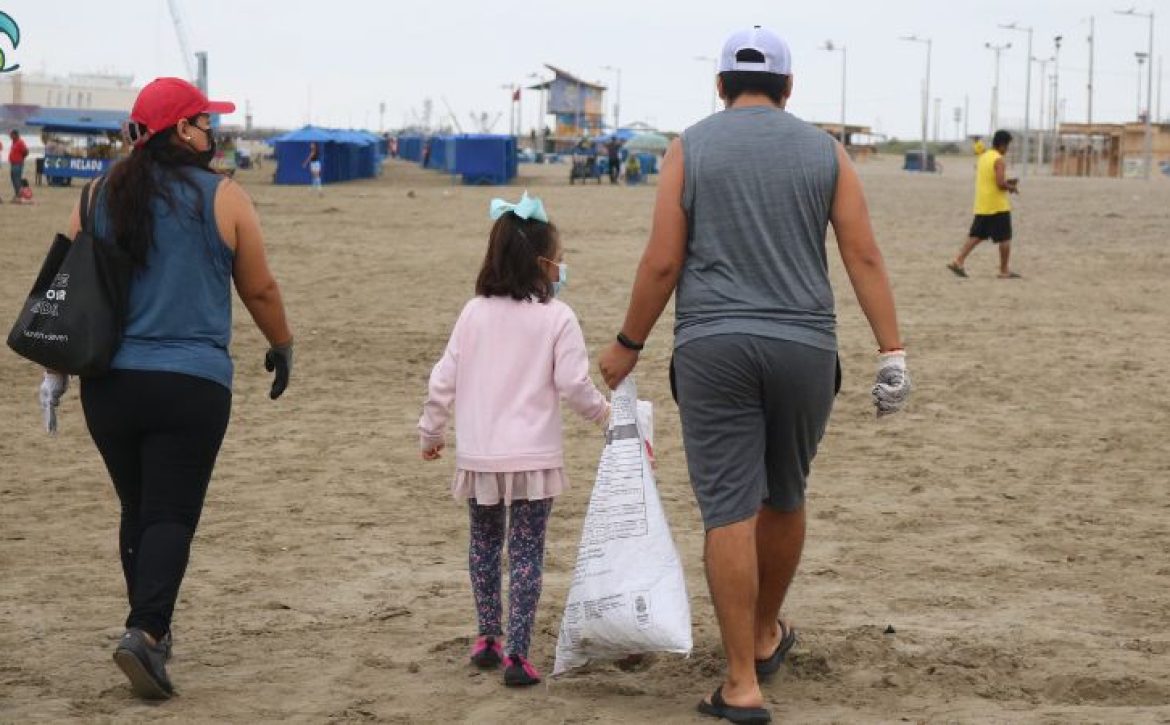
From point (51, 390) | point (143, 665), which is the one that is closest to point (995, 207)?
point (51, 390)

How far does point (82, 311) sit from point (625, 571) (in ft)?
5.24

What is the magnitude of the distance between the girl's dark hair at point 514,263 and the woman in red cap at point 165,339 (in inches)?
25.1

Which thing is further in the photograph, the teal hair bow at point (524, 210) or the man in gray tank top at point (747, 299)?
the teal hair bow at point (524, 210)

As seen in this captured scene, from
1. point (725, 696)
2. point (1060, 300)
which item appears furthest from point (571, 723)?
point (1060, 300)

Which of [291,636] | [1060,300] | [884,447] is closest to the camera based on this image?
[291,636]

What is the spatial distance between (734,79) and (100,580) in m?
2.92

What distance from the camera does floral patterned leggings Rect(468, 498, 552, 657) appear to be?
4805mm

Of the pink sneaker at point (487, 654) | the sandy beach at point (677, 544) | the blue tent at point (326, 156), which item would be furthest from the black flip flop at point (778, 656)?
the blue tent at point (326, 156)

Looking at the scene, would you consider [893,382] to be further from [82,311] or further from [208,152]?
[82,311]

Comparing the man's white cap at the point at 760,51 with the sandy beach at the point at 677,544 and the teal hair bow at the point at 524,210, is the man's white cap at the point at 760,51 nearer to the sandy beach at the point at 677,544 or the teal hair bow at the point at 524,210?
the teal hair bow at the point at 524,210

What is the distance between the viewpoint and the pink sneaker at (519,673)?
15.5ft

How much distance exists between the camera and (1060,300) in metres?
15.2

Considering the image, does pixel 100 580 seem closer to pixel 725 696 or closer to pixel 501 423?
pixel 501 423

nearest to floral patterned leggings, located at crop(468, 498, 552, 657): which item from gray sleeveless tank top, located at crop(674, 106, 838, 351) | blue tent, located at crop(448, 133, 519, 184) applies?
gray sleeveless tank top, located at crop(674, 106, 838, 351)
